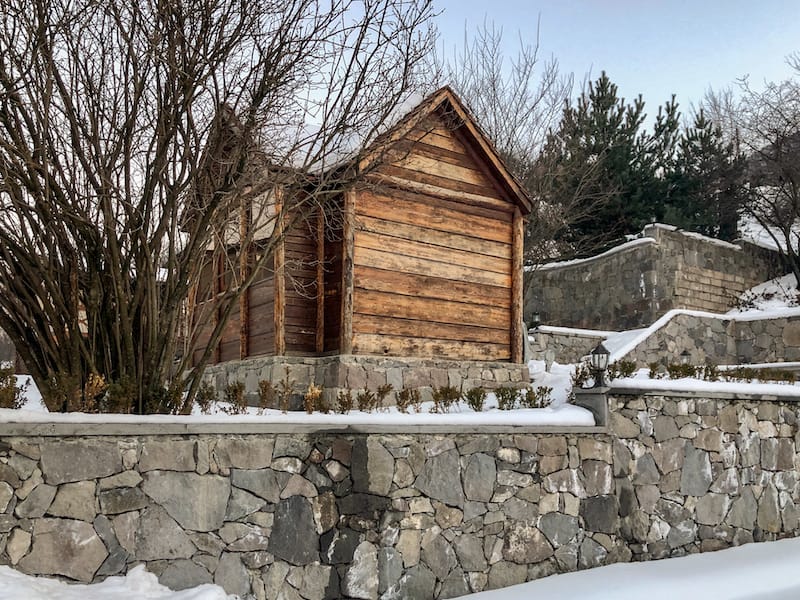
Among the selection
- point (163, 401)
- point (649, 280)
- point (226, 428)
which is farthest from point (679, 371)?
point (649, 280)

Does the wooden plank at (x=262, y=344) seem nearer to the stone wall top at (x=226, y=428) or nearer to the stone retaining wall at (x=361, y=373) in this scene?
→ the stone retaining wall at (x=361, y=373)

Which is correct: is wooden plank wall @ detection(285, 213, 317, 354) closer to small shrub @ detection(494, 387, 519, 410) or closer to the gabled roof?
the gabled roof

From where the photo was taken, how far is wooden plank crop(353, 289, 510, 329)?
11.0 m

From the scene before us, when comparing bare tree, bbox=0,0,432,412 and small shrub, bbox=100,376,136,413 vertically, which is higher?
bare tree, bbox=0,0,432,412

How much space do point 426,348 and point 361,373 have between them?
52.0 inches

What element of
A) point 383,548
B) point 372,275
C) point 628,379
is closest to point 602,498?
point 628,379

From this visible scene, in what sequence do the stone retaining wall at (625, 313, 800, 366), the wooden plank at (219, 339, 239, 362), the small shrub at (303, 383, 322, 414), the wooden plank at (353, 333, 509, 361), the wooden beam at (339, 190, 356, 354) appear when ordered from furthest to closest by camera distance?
the stone retaining wall at (625, 313, 800, 366) → the wooden plank at (219, 339, 239, 362) → the wooden plank at (353, 333, 509, 361) → the wooden beam at (339, 190, 356, 354) → the small shrub at (303, 383, 322, 414)

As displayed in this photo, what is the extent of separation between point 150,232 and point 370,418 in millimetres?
2658

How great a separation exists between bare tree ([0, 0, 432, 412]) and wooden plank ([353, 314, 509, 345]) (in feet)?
13.1

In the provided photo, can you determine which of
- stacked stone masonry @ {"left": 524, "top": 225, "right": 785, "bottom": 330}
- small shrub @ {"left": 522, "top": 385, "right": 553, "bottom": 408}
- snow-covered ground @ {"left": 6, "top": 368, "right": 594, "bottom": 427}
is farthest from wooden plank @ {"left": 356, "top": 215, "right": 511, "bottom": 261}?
stacked stone masonry @ {"left": 524, "top": 225, "right": 785, "bottom": 330}

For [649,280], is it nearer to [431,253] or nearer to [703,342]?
[703,342]

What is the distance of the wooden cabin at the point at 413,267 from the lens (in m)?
11.0

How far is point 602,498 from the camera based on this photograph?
8.63m

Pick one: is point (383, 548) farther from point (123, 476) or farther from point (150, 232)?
point (150, 232)
